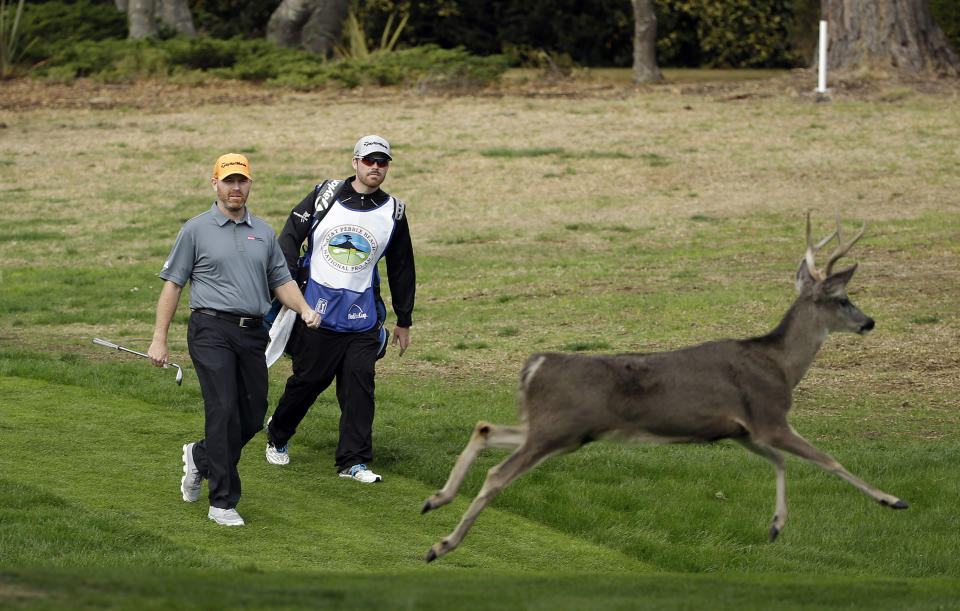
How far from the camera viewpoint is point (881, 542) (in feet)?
29.1

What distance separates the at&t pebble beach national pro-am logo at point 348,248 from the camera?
9.38 meters

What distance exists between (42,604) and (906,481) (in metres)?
6.64

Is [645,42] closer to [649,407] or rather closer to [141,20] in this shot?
[141,20]

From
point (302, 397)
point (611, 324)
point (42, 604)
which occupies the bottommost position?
point (611, 324)

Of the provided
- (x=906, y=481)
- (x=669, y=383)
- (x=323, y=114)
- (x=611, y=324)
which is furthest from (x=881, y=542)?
(x=323, y=114)

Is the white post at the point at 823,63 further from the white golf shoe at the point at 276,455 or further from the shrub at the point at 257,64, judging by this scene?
the white golf shoe at the point at 276,455

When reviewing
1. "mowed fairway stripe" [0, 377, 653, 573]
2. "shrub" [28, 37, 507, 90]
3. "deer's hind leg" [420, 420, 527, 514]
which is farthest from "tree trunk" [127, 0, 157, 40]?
"deer's hind leg" [420, 420, 527, 514]

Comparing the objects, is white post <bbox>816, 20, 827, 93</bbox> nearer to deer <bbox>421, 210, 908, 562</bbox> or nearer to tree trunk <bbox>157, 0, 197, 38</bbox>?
tree trunk <bbox>157, 0, 197, 38</bbox>

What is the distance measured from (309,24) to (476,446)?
103 feet

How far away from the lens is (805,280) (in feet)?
26.2

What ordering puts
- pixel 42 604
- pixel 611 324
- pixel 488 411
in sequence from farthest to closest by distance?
pixel 611 324, pixel 488 411, pixel 42 604

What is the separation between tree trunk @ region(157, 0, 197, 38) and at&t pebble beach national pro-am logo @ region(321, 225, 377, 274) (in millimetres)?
30297

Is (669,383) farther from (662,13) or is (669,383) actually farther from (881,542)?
(662,13)

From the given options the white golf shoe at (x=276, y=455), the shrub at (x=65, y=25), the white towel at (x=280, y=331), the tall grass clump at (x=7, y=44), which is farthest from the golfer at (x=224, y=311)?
the shrub at (x=65, y=25)
